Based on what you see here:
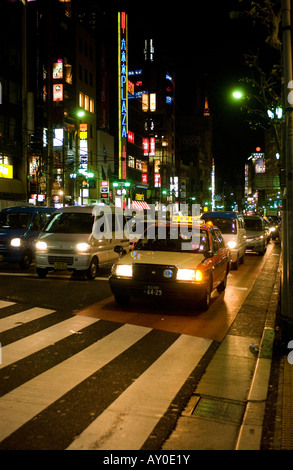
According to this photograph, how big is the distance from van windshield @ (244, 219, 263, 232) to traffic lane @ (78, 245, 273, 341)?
12.2 m

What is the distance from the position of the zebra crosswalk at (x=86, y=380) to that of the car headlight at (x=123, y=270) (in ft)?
3.54

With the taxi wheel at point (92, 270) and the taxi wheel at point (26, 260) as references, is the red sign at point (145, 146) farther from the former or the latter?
the taxi wheel at point (92, 270)

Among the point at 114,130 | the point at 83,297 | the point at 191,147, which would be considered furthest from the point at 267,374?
the point at 191,147

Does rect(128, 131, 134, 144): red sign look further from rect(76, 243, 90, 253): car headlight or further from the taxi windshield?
the taxi windshield

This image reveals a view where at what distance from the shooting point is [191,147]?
13238cm

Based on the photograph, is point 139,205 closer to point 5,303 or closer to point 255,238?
point 255,238

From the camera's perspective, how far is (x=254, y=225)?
23781 millimetres

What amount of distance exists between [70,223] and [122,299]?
5228 millimetres

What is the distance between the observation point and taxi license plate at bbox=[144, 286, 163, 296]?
888 cm

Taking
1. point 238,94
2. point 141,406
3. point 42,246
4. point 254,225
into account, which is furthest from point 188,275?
point 254,225

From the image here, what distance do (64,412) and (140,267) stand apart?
4704mm

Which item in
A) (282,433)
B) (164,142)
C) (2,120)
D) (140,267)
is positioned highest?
(164,142)
